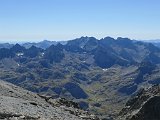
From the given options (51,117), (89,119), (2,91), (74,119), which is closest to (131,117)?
(89,119)

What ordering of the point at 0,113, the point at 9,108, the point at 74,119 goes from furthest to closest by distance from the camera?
the point at 74,119
the point at 9,108
the point at 0,113

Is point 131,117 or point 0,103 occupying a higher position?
point 0,103

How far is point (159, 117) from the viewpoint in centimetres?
5134

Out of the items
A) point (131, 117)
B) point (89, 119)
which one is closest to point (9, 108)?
point (89, 119)

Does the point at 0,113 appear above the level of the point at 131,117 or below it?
above

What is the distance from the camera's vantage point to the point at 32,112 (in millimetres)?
39062

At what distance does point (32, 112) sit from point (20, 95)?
51.6ft

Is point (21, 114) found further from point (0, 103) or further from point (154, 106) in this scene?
point (154, 106)

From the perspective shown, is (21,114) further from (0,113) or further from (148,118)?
(148,118)

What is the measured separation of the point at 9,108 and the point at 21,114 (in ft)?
6.86

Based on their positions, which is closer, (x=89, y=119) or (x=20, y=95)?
(x=89, y=119)

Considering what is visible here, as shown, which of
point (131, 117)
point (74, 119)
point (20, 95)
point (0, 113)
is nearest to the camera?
point (0, 113)

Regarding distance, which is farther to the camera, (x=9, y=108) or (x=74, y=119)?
(x=74, y=119)

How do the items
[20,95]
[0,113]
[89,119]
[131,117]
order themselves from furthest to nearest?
[20,95]
[131,117]
[89,119]
[0,113]
